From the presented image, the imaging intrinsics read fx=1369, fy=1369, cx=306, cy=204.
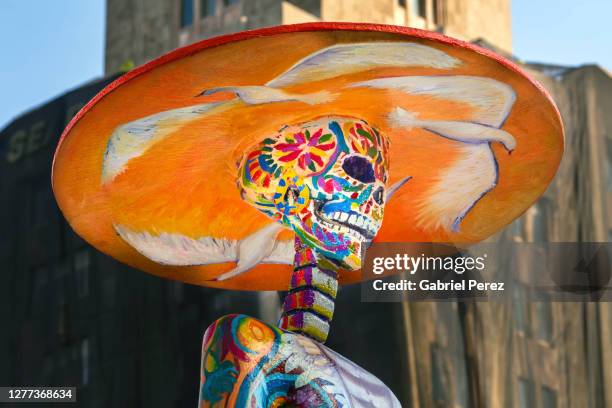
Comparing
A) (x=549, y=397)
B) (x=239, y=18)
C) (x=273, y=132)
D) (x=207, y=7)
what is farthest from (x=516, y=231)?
(x=207, y=7)

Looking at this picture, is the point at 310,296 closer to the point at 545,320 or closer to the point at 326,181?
the point at 326,181

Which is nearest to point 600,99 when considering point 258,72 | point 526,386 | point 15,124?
point 526,386

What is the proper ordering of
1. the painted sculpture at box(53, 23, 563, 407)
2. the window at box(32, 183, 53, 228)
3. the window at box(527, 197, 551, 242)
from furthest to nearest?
1. the window at box(32, 183, 53, 228)
2. the window at box(527, 197, 551, 242)
3. the painted sculpture at box(53, 23, 563, 407)

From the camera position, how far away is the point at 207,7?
18.9 m

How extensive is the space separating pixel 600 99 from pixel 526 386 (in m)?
2.51

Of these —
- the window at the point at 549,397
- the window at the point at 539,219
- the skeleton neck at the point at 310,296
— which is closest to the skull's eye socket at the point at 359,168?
the skeleton neck at the point at 310,296

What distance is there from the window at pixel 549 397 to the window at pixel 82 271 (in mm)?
5298

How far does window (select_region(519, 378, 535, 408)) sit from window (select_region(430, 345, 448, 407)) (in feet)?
2.06

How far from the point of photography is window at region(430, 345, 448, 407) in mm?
10656

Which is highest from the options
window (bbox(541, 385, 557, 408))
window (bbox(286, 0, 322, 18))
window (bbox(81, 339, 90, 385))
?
window (bbox(286, 0, 322, 18))

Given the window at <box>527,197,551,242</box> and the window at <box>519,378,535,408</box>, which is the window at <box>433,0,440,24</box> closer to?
the window at <box>527,197,551,242</box>

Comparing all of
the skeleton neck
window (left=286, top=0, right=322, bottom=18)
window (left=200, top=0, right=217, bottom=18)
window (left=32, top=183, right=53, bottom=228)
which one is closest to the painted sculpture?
the skeleton neck

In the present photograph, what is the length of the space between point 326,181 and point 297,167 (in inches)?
4.8

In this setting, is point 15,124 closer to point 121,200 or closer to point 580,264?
point 580,264
